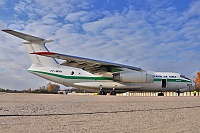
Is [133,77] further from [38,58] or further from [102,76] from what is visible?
[38,58]

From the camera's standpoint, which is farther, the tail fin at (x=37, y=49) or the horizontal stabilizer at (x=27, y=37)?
the tail fin at (x=37, y=49)

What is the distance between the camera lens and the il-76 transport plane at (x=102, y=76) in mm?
22277

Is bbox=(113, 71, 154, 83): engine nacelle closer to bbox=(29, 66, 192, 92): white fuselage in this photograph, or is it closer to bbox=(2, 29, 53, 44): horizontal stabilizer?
bbox=(29, 66, 192, 92): white fuselage

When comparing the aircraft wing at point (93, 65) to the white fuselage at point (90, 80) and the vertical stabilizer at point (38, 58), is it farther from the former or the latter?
the vertical stabilizer at point (38, 58)

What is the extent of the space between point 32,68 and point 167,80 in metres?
13.8

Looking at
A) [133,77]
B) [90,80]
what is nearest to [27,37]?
[90,80]

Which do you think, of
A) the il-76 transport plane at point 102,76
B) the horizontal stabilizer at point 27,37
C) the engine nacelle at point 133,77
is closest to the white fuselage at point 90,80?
the il-76 transport plane at point 102,76

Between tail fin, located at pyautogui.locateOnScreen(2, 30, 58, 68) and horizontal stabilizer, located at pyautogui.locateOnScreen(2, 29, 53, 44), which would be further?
tail fin, located at pyautogui.locateOnScreen(2, 30, 58, 68)

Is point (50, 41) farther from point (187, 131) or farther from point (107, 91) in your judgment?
point (187, 131)

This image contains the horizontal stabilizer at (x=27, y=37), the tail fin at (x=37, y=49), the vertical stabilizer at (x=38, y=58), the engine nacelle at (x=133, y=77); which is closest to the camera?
the horizontal stabilizer at (x=27, y=37)

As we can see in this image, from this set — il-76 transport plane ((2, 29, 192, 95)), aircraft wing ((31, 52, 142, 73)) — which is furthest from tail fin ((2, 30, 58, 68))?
aircraft wing ((31, 52, 142, 73))

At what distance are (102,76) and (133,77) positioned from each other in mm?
3227

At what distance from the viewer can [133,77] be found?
22047 mm

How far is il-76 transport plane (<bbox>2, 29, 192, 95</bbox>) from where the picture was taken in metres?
22.3
